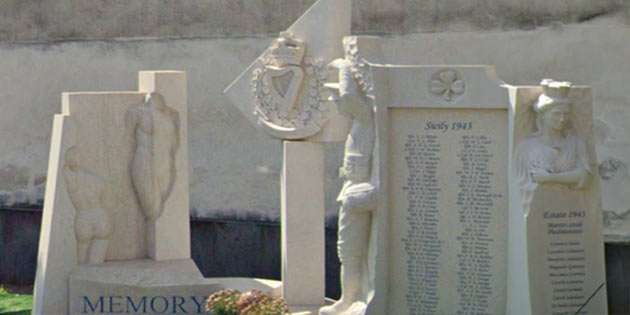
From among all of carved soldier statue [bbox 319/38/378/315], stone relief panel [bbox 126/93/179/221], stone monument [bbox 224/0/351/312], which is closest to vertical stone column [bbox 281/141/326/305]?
stone monument [bbox 224/0/351/312]

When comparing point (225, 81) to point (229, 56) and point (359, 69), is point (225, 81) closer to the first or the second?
point (229, 56)

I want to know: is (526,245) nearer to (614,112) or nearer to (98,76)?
(614,112)

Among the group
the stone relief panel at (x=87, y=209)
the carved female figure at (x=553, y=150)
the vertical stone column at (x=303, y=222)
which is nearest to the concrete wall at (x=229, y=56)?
the vertical stone column at (x=303, y=222)

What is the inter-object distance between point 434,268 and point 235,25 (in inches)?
225

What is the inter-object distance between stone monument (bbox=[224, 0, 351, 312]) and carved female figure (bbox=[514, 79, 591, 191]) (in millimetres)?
2166

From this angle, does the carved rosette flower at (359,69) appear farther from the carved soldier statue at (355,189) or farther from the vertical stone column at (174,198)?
the vertical stone column at (174,198)

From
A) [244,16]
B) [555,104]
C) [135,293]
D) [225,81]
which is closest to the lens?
[555,104]

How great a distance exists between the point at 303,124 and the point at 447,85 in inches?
72.9

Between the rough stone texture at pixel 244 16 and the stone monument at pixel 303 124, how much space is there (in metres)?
2.51

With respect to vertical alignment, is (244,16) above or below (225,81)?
above

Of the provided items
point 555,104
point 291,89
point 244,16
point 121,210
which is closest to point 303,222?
point 291,89

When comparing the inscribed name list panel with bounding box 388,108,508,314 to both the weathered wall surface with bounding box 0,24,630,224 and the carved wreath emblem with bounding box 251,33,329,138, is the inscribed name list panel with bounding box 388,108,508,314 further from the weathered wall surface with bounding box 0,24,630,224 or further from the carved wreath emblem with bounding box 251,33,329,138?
the weathered wall surface with bounding box 0,24,630,224

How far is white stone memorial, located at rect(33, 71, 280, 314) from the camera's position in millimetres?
12062

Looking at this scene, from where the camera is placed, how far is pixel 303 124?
475 inches
